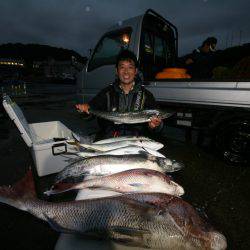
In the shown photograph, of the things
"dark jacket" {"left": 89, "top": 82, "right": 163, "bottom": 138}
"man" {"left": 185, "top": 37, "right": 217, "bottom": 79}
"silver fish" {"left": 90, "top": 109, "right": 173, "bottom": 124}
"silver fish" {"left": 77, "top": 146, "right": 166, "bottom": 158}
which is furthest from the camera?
"man" {"left": 185, "top": 37, "right": 217, "bottom": 79}

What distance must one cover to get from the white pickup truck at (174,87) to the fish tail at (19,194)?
394 centimetres

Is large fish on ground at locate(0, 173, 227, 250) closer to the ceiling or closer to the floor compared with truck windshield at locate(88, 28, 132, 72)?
closer to the floor

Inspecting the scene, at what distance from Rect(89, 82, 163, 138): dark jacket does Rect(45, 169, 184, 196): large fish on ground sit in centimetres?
189

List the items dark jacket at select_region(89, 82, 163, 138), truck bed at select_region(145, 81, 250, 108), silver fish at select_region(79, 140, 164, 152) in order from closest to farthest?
silver fish at select_region(79, 140, 164, 152)
dark jacket at select_region(89, 82, 163, 138)
truck bed at select_region(145, 81, 250, 108)

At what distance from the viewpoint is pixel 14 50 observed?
167 metres

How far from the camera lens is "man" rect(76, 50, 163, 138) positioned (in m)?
4.45

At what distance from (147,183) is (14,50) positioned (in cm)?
18261

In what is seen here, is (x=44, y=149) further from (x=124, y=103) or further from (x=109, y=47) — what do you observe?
(x=109, y=47)

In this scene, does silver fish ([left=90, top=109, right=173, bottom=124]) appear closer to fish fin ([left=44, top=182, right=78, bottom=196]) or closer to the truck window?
fish fin ([left=44, top=182, right=78, bottom=196])

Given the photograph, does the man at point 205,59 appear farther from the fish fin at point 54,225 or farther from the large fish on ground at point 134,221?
the fish fin at point 54,225

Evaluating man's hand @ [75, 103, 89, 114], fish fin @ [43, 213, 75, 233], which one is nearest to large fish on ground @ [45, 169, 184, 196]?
fish fin @ [43, 213, 75, 233]

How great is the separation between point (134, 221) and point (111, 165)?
0.93 meters

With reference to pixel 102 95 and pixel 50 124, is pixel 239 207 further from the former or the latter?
pixel 50 124

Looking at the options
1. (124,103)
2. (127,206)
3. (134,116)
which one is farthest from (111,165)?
(124,103)
